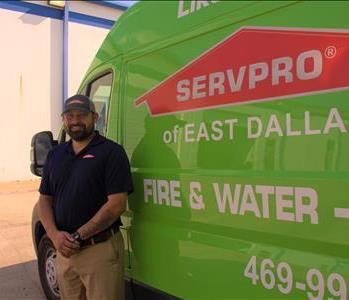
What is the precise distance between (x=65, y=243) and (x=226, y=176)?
1.22 metres

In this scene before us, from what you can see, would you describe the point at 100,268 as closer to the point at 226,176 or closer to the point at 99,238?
the point at 99,238

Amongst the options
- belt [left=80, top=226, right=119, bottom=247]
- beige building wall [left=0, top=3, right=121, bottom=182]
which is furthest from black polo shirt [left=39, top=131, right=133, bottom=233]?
beige building wall [left=0, top=3, right=121, bottom=182]

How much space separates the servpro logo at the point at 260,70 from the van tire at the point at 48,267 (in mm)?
2078

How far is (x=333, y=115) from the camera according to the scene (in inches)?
88.5

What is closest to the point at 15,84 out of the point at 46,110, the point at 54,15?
the point at 46,110

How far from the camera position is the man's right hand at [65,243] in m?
3.28

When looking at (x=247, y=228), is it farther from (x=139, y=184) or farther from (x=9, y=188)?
(x=9, y=188)

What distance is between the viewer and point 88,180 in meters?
3.28

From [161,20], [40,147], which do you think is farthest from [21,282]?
[161,20]

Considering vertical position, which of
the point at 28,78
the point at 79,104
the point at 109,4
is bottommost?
the point at 79,104

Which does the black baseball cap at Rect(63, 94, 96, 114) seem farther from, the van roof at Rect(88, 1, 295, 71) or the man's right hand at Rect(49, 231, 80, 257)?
the man's right hand at Rect(49, 231, 80, 257)

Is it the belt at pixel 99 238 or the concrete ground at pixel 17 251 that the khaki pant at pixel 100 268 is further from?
the concrete ground at pixel 17 251

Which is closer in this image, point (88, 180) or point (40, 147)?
point (88, 180)

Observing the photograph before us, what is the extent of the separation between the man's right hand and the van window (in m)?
0.97
